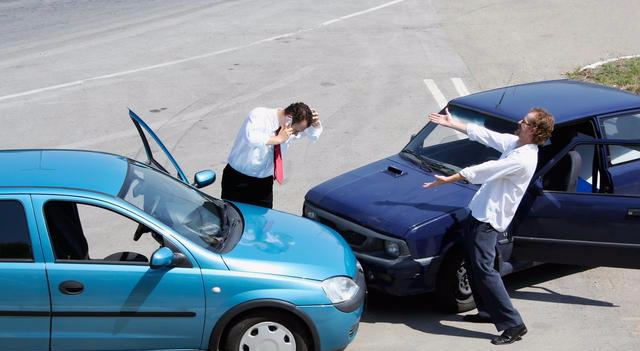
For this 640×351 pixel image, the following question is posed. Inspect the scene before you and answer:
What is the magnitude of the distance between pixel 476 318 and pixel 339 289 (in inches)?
65.3

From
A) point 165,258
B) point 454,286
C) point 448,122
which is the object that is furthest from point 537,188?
point 165,258

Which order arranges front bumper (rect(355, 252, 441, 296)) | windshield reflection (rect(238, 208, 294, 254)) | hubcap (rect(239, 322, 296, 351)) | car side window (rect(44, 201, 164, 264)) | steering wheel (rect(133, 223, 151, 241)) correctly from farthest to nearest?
front bumper (rect(355, 252, 441, 296))
windshield reflection (rect(238, 208, 294, 254))
steering wheel (rect(133, 223, 151, 241))
hubcap (rect(239, 322, 296, 351))
car side window (rect(44, 201, 164, 264))

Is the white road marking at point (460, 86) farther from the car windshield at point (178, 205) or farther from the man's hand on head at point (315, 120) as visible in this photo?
the car windshield at point (178, 205)

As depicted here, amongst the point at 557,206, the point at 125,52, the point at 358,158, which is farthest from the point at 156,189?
the point at 125,52

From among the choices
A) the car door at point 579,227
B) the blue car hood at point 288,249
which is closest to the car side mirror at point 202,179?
the blue car hood at point 288,249

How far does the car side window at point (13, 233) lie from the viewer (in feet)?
20.9

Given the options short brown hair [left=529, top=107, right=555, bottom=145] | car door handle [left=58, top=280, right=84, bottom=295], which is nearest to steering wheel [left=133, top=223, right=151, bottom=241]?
car door handle [left=58, top=280, right=84, bottom=295]

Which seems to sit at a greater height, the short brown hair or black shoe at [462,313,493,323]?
the short brown hair

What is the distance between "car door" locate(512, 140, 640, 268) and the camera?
7.81 m

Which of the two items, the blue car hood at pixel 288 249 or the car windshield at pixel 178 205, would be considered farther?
the car windshield at pixel 178 205

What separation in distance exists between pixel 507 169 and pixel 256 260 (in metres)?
2.11

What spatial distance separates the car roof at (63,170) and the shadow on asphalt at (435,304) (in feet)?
8.07

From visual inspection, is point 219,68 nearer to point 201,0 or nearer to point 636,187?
point 201,0

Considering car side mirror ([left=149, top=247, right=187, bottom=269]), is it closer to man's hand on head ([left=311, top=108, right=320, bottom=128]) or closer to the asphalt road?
the asphalt road
